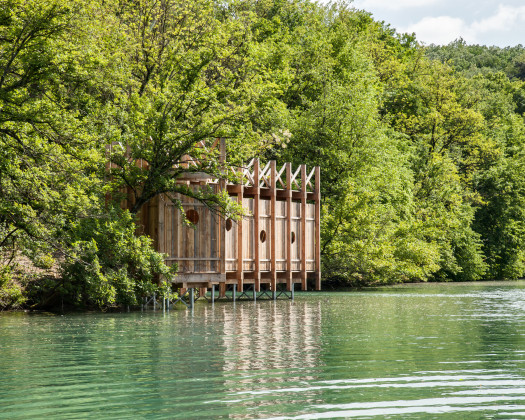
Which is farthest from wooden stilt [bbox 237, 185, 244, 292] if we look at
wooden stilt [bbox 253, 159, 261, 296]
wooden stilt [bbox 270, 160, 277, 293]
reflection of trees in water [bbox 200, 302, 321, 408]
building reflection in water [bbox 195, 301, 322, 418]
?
building reflection in water [bbox 195, 301, 322, 418]

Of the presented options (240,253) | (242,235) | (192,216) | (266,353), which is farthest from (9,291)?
(266,353)

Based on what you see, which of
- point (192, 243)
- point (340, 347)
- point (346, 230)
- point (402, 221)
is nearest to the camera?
point (340, 347)

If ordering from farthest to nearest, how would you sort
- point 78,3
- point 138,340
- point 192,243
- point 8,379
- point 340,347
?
point 192,243, point 78,3, point 138,340, point 340,347, point 8,379

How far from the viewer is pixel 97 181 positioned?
68.2 feet

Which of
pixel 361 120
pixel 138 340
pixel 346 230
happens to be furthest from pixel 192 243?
pixel 361 120

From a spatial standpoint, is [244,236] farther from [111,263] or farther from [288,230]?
[111,263]

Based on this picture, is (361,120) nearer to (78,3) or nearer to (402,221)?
(402,221)

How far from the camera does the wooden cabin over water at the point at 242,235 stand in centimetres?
2356

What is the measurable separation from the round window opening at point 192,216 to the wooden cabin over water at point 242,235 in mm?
29

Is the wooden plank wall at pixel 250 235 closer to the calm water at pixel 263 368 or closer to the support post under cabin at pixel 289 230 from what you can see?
the support post under cabin at pixel 289 230

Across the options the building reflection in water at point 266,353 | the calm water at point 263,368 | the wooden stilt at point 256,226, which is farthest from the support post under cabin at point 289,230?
the calm water at point 263,368

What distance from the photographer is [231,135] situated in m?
24.2

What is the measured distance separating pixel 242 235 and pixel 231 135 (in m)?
3.76

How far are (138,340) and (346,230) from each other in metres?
25.7
